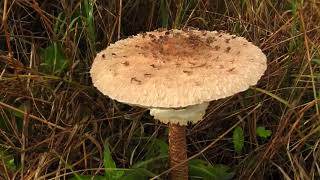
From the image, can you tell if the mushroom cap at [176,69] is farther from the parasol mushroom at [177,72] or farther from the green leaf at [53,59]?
the green leaf at [53,59]

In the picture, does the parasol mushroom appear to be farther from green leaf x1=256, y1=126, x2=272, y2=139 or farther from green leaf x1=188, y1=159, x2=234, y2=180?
green leaf x1=256, y1=126, x2=272, y2=139

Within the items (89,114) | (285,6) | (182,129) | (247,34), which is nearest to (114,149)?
(89,114)

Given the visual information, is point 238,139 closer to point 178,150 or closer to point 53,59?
point 178,150

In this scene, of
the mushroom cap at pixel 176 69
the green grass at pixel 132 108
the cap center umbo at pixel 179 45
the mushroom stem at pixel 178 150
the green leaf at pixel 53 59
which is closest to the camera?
the mushroom cap at pixel 176 69

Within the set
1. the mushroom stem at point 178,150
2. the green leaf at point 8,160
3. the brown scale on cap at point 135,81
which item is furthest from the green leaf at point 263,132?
the green leaf at point 8,160

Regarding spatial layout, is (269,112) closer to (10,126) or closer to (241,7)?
(241,7)

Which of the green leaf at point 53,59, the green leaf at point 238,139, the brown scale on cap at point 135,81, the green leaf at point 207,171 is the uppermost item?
the brown scale on cap at point 135,81
